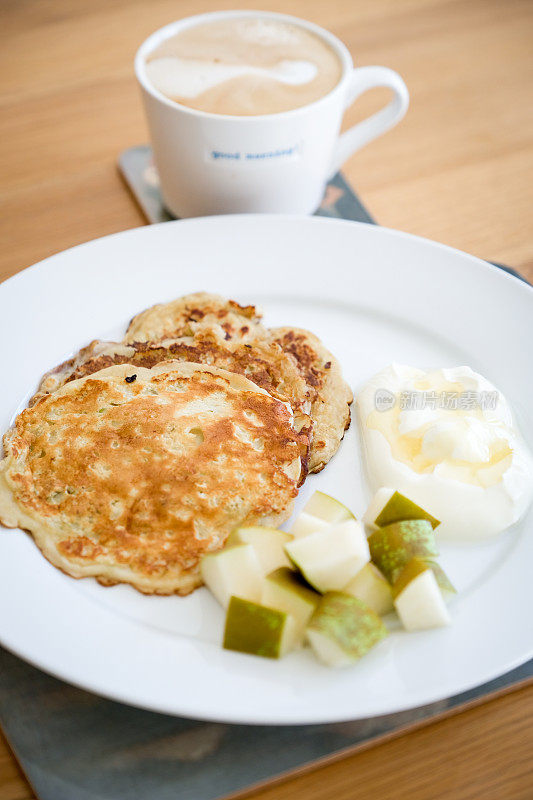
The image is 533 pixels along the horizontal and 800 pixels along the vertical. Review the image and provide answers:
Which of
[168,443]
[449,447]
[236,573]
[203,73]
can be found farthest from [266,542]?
[203,73]

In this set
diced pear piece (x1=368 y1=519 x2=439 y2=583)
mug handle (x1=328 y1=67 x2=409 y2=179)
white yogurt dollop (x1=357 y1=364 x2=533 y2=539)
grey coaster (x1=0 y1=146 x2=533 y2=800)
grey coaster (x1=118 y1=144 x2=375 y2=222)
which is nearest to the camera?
grey coaster (x1=0 y1=146 x2=533 y2=800)

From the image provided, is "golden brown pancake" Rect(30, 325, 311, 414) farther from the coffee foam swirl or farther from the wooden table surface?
the coffee foam swirl

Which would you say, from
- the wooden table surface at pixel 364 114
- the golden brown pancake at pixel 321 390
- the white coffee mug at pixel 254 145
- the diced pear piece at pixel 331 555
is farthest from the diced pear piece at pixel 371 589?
the wooden table surface at pixel 364 114

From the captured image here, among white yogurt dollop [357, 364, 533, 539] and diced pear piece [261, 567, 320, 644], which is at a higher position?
diced pear piece [261, 567, 320, 644]

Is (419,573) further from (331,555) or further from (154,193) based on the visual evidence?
(154,193)

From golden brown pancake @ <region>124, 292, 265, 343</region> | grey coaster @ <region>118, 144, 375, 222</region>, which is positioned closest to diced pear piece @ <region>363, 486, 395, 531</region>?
golden brown pancake @ <region>124, 292, 265, 343</region>

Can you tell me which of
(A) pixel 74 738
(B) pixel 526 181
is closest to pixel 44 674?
(A) pixel 74 738
